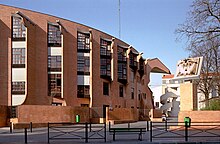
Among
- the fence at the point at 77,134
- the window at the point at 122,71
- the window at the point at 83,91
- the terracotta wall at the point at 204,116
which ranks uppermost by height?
the window at the point at 122,71

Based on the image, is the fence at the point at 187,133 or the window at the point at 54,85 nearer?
the fence at the point at 187,133

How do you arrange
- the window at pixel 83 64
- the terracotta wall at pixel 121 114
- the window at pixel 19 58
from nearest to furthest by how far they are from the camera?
the window at pixel 19 58, the terracotta wall at pixel 121 114, the window at pixel 83 64

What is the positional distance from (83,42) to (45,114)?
60.0 ft

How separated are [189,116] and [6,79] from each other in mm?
26370

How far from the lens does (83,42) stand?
57.0 m

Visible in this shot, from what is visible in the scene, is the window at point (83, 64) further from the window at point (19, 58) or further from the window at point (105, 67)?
the window at point (19, 58)

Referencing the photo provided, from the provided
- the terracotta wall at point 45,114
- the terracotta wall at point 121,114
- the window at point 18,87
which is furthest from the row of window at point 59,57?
the terracotta wall at point 45,114

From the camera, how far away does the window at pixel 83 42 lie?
56.7 m

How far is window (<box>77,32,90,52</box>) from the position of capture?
56.7 meters

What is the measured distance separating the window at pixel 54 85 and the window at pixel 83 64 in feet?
→ 15.6

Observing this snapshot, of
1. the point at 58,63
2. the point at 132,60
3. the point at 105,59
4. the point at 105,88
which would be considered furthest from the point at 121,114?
the point at 132,60

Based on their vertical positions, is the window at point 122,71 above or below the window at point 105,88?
above

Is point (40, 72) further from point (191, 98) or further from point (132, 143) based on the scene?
point (132, 143)

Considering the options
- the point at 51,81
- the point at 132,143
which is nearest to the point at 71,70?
the point at 51,81
